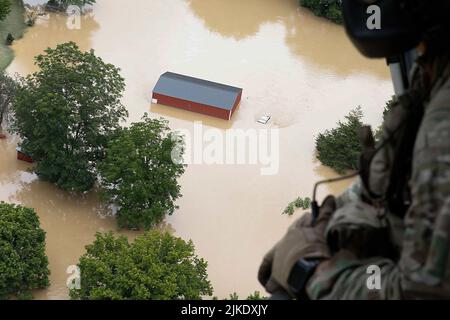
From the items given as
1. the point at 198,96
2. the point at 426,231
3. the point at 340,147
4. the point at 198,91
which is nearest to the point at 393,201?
the point at 426,231

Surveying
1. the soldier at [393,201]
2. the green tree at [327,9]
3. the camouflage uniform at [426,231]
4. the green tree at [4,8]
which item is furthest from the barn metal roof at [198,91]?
the camouflage uniform at [426,231]

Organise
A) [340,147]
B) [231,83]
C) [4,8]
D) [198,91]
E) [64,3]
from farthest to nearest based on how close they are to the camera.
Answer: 1. [64,3]
2. [4,8]
3. [231,83]
4. [198,91]
5. [340,147]

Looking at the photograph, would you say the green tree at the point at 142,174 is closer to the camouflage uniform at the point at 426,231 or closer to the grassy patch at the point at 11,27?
the grassy patch at the point at 11,27

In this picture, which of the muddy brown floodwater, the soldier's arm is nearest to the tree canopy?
the muddy brown floodwater

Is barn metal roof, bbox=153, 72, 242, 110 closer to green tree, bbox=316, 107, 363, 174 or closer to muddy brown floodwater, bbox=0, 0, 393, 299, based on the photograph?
muddy brown floodwater, bbox=0, 0, 393, 299

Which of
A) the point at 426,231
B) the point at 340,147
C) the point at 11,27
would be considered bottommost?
the point at 426,231

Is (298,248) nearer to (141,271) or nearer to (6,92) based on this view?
(141,271)
